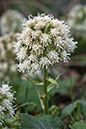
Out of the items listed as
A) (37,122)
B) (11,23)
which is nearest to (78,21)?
(11,23)

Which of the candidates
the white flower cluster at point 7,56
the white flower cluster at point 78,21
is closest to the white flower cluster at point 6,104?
the white flower cluster at point 7,56

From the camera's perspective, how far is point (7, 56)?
5.64 metres

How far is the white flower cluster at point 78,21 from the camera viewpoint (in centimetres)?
740

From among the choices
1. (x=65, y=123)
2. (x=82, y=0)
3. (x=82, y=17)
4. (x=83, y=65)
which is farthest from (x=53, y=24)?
(x=82, y=0)

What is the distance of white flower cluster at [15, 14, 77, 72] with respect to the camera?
270 cm

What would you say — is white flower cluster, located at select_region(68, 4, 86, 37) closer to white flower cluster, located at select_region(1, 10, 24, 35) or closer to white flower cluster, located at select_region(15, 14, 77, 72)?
white flower cluster, located at select_region(1, 10, 24, 35)

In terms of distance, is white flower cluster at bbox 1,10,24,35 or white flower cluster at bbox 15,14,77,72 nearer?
white flower cluster at bbox 15,14,77,72

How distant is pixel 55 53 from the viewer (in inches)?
109

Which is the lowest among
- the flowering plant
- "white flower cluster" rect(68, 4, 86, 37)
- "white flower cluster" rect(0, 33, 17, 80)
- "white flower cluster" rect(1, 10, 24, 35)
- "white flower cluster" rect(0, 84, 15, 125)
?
"white flower cluster" rect(0, 84, 15, 125)

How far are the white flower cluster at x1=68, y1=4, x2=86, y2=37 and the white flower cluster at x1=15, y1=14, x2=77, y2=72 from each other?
4700mm

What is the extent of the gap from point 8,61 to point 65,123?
2872mm

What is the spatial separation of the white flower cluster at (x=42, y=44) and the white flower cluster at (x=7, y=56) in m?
2.57

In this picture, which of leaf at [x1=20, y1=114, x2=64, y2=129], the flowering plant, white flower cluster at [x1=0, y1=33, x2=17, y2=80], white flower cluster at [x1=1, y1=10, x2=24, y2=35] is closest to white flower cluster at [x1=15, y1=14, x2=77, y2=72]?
the flowering plant

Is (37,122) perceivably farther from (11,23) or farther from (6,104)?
(11,23)
